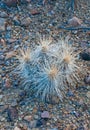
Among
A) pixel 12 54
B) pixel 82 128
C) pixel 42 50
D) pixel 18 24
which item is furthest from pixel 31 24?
pixel 82 128

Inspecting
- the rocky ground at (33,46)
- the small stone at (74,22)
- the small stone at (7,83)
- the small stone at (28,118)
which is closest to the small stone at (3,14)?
the rocky ground at (33,46)

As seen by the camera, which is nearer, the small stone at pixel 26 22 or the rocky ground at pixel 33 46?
the rocky ground at pixel 33 46

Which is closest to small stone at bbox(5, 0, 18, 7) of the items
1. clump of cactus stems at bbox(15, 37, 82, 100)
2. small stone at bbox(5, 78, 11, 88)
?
clump of cactus stems at bbox(15, 37, 82, 100)

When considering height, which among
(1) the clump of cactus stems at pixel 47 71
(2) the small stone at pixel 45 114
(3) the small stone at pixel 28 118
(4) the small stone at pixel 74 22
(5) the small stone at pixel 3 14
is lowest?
(3) the small stone at pixel 28 118

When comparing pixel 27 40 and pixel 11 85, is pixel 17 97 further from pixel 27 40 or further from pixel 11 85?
pixel 27 40

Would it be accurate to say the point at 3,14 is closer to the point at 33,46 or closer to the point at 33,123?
the point at 33,46

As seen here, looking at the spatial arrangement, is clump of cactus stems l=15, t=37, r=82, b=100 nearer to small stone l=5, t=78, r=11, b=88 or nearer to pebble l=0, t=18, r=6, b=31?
small stone l=5, t=78, r=11, b=88

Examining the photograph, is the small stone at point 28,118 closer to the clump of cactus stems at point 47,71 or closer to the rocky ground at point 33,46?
the rocky ground at point 33,46

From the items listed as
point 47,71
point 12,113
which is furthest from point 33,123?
point 47,71
